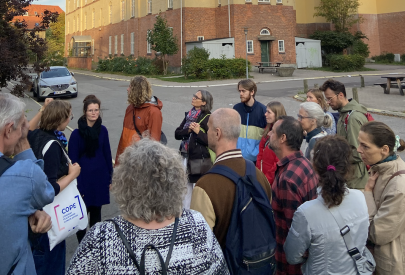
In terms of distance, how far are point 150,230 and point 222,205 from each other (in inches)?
32.8

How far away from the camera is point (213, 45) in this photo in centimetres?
3794

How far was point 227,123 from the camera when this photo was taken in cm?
317

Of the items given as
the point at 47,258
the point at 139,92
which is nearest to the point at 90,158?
the point at 139,92

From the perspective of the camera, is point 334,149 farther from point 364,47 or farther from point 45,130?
point 364,47

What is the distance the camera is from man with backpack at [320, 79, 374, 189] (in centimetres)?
Result: 459

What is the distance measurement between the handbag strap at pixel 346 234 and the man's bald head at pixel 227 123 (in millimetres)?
912

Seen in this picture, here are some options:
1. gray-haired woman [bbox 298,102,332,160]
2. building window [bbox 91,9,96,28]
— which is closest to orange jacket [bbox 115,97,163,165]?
gray-haired woman [bbox 298,102,332,160]

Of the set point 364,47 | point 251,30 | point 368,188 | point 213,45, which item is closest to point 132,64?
point 213,45

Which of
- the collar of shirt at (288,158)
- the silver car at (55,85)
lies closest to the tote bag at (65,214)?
the collar of shirt at (288,158)

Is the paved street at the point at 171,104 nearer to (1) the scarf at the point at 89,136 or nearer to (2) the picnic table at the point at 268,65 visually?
(1) the scarf at the point at 89,136

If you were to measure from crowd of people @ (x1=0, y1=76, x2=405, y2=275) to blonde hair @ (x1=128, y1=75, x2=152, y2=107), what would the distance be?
1.12m

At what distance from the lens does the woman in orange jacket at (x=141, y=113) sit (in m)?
5.26

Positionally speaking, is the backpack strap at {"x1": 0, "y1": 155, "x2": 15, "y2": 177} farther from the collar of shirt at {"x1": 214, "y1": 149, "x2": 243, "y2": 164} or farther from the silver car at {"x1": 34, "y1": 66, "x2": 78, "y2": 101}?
the silver car at {"x1": 34, "y1": 66, "x2": 78, "y2": 101}

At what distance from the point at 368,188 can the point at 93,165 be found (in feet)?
11.0
